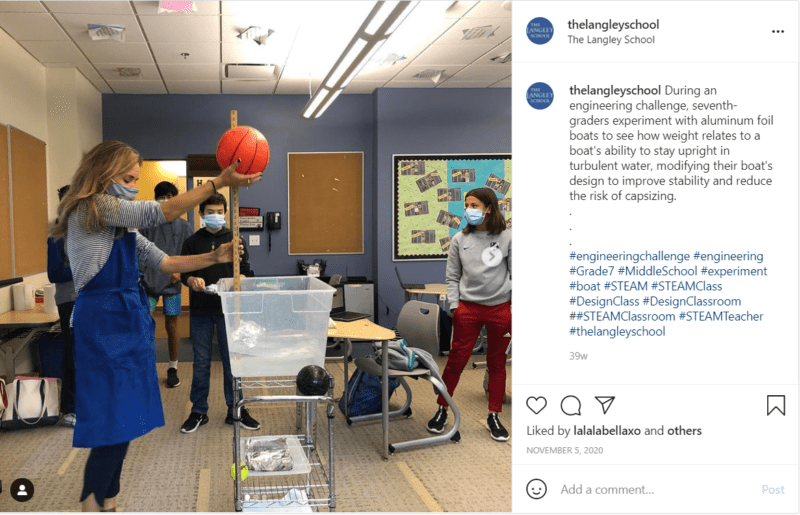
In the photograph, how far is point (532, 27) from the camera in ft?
4.57

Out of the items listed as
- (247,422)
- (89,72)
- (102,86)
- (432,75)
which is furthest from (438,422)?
(102,86)

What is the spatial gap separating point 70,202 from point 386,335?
1894 millimetres

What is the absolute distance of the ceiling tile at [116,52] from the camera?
5387mm

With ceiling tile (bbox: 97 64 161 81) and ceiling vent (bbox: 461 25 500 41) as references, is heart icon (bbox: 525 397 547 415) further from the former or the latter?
ceiling tile (bbox: 97 64 161 81)

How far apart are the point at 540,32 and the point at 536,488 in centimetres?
98

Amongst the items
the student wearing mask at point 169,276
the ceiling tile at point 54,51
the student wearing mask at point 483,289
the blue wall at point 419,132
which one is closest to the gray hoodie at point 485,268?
the student wearing mask at point 483,289

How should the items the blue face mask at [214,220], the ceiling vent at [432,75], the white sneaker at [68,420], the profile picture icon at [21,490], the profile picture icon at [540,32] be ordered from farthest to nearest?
the ceiling vent at [432,75], the white sneaker at [68,420], the blue face mask at [214,220], the profile picture icon at [21,490], the profile picture icon at [540,32]

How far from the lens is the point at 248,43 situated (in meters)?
5.39

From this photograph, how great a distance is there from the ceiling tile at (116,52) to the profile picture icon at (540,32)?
4.82m

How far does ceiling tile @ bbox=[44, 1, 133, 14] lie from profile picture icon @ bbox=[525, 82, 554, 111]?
377cm

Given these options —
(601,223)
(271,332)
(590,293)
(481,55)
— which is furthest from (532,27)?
(481,55)

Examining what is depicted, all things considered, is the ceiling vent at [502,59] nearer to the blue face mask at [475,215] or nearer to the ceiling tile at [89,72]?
the blue face mask at [475,215]

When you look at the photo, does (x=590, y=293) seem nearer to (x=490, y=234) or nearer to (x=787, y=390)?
(x=787, y=390)

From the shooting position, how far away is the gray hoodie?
380cm
